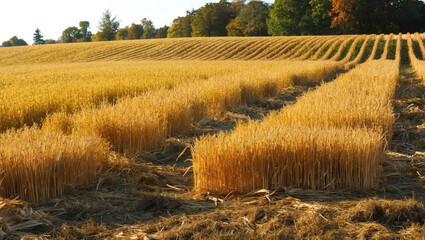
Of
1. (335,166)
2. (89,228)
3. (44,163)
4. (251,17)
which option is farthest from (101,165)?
(251,17)

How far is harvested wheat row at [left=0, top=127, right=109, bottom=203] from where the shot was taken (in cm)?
333

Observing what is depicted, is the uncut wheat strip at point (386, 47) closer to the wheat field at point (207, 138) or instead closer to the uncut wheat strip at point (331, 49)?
the uncut wheat strip at point (331, 49)

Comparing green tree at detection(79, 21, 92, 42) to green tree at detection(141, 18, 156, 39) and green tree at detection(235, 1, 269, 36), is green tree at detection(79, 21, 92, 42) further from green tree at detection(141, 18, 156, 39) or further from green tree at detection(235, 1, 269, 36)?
green tree at detection(235, 1, 269, 36)

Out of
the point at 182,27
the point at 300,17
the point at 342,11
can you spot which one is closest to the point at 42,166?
the point at 342,11

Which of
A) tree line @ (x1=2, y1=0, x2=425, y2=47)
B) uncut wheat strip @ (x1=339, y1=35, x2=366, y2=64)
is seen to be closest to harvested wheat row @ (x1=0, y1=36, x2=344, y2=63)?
uncut wheat strip @ (x1=339, y1=35, x2=366, y2=64)

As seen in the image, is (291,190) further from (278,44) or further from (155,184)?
(278,44)

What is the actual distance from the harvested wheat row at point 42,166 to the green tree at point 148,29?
89.7 metres

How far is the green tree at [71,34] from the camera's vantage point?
97.7 metres

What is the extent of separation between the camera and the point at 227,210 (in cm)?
318

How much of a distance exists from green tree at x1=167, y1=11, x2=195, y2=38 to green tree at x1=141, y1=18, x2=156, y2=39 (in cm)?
1277

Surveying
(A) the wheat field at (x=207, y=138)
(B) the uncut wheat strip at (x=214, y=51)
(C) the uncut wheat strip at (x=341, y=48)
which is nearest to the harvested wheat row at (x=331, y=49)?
(C) the uncut wheat strip at (x=341, y=48)

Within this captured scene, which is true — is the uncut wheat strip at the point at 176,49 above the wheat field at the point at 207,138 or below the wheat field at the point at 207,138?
above

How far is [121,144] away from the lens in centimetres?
530

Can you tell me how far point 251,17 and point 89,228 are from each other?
5926cm
